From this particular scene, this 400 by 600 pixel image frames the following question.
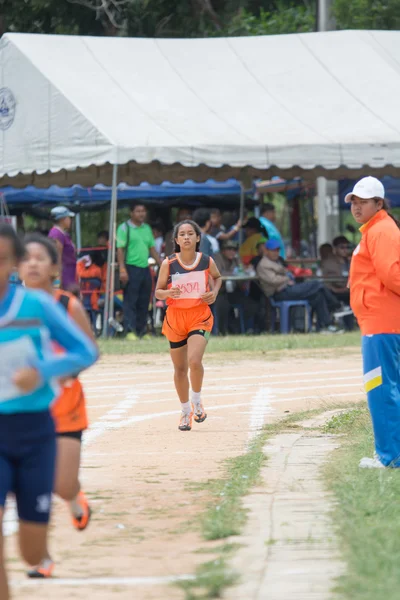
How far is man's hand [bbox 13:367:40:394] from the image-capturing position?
4.59m

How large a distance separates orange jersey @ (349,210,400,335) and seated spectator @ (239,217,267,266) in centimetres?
1442

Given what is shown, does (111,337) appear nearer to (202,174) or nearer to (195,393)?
(202,174)

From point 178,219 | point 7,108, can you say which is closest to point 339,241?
point 178,219

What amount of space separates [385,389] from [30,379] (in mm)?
4169

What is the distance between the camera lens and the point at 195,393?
11.1m

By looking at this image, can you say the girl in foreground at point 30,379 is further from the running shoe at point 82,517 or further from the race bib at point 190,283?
the race bib at point 190,283

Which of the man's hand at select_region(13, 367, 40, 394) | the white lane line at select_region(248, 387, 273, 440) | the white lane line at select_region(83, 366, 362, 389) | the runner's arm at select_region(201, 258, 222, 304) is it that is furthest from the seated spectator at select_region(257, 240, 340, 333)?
the man's hand at select_region(13, 367, 40, 394)

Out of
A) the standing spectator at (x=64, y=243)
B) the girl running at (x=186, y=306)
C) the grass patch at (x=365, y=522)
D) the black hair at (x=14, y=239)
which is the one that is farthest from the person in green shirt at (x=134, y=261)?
the black hair at (x=14, y=239)

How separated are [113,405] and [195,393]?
6.05ft

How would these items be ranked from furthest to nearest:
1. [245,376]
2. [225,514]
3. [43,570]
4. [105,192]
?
1. [105,192]
2. [245,376]
3. [225,514]
4. [43,570]

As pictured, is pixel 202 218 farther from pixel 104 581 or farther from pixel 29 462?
pixel 29 462

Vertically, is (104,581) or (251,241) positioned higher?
(251,241)

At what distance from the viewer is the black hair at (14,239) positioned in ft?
15.9

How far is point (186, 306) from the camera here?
1110 centimetres
